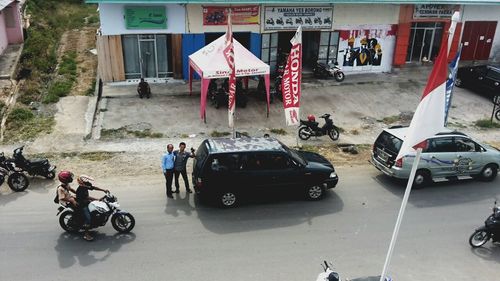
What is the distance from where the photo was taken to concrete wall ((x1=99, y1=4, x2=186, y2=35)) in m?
19.3

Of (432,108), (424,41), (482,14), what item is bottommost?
(424,41)

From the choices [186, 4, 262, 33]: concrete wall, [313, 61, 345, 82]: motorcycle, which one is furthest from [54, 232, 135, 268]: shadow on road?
[313, 61, 345, 82]: motorcycle

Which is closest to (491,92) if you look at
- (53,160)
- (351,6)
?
(351,6)

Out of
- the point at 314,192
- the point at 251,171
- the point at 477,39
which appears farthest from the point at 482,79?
the point at 251,171

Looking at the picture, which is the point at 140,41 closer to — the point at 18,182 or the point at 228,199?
the point at 18,182

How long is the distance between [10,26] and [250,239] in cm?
1895

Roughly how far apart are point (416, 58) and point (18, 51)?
2096 cm

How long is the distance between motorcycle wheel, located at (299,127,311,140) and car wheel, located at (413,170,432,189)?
13.9 feet

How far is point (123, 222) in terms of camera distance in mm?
10406

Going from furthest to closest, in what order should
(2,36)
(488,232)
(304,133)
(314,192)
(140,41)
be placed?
(2,36)
(140,41)
(304,133)
(314,192)
(488,232)

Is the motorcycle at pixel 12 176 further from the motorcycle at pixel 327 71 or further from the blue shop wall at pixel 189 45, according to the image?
the motorcycle at pixel 327 71

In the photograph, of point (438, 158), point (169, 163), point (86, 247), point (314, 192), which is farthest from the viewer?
point (438, 158)

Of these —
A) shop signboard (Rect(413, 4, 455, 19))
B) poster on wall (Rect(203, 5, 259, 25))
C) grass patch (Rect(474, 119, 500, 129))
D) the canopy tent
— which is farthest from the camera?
shop signboard (Rect(413, 4, 455, 19))

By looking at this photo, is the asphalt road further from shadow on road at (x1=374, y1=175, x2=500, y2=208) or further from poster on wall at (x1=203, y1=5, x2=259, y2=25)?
poster on wall at (x1=203, y1=5, x2=259, y2=25)
